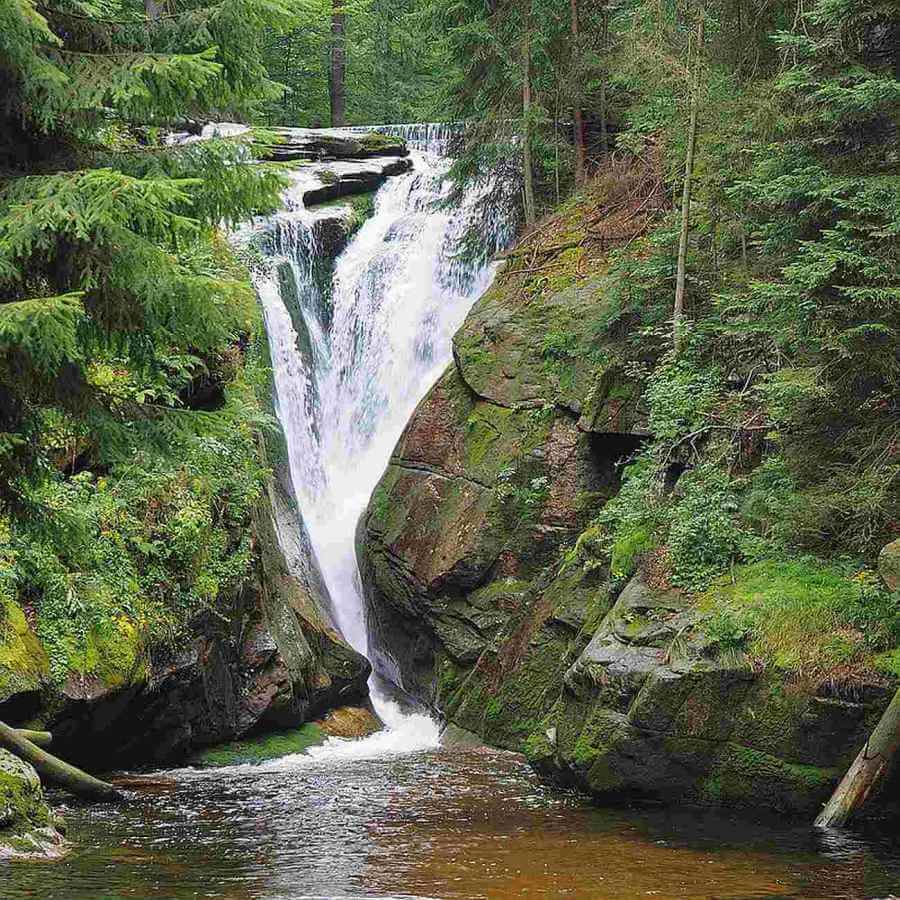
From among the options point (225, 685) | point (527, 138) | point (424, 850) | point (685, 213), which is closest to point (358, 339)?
point (527, 138)

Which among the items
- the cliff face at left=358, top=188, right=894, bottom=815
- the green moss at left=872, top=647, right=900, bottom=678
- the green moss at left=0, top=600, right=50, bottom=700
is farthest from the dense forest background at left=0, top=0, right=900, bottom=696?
the cliff face at left=358, top=188, right=894, bottom=815

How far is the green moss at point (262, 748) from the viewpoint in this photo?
13547 millimetres

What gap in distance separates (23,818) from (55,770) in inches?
70.7

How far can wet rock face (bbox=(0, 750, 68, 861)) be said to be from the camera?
8.16 metres

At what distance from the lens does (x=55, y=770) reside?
10195mm

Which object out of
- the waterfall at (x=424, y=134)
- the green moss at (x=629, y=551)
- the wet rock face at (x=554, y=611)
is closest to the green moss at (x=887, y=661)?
the wet rock face at (x=554, y=611)

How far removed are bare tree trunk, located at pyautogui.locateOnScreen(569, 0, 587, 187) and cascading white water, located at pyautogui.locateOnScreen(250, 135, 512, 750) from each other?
1880mm

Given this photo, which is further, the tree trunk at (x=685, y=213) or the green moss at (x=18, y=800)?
the tree trunk at (x=685, y=213)

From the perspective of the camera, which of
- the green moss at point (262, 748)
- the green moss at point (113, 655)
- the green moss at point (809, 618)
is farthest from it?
the green moss at point (262, 748)

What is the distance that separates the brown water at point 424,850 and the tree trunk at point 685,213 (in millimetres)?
6613

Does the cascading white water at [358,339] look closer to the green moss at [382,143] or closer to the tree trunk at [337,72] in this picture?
the green moss at [382,143]

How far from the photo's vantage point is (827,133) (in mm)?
11648

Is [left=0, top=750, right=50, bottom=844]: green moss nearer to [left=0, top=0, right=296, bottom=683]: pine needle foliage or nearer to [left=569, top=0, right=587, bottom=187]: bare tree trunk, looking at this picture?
[left=0, top=0, right=296, bottom=683]: pine needle foliage

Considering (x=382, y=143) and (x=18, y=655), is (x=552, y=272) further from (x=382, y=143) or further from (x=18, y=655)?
(x=18, y=655)
